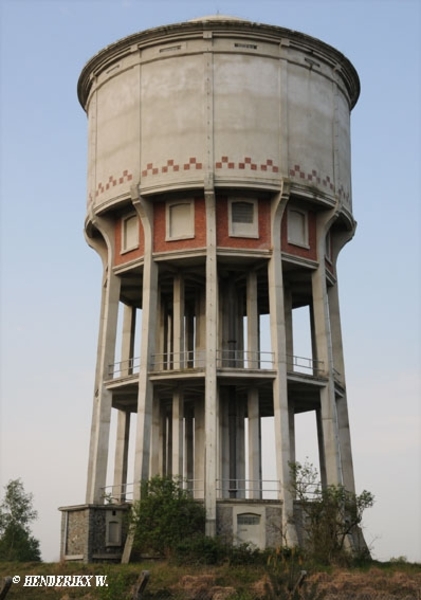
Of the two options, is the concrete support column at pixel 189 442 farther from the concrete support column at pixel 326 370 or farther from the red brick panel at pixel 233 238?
the red brick panel at pixel 233 238

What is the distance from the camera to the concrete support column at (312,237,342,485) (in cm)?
3600

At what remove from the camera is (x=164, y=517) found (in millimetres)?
33219

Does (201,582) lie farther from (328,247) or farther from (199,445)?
(328,247)

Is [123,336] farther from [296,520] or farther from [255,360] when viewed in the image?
[296,520]

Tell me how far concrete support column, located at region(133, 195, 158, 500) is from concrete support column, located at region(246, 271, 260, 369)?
3.46 m

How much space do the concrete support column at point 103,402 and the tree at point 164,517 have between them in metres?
2.89

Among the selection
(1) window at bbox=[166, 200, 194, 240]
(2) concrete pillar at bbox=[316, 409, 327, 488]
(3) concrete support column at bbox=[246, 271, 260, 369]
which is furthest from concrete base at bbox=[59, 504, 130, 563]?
(1) window at bbox=[166, 200, 194, 240]

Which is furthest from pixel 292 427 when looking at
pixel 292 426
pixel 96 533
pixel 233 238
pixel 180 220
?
pixel 180 220

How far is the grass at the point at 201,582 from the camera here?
26000 millimetres

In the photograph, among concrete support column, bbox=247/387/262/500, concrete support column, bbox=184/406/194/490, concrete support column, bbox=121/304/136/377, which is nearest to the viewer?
concrete support column, bbox=247/387/262/500

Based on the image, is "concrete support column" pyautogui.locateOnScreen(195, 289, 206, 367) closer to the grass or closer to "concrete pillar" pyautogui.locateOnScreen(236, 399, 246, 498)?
"concrete pillar" pyautogui.locateOnScreen(236, 399, 246, 498)

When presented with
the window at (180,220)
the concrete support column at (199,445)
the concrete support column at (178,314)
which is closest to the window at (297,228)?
the window at (180,220)

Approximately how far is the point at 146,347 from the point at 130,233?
477 centimetres

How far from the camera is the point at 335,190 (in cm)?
3794
